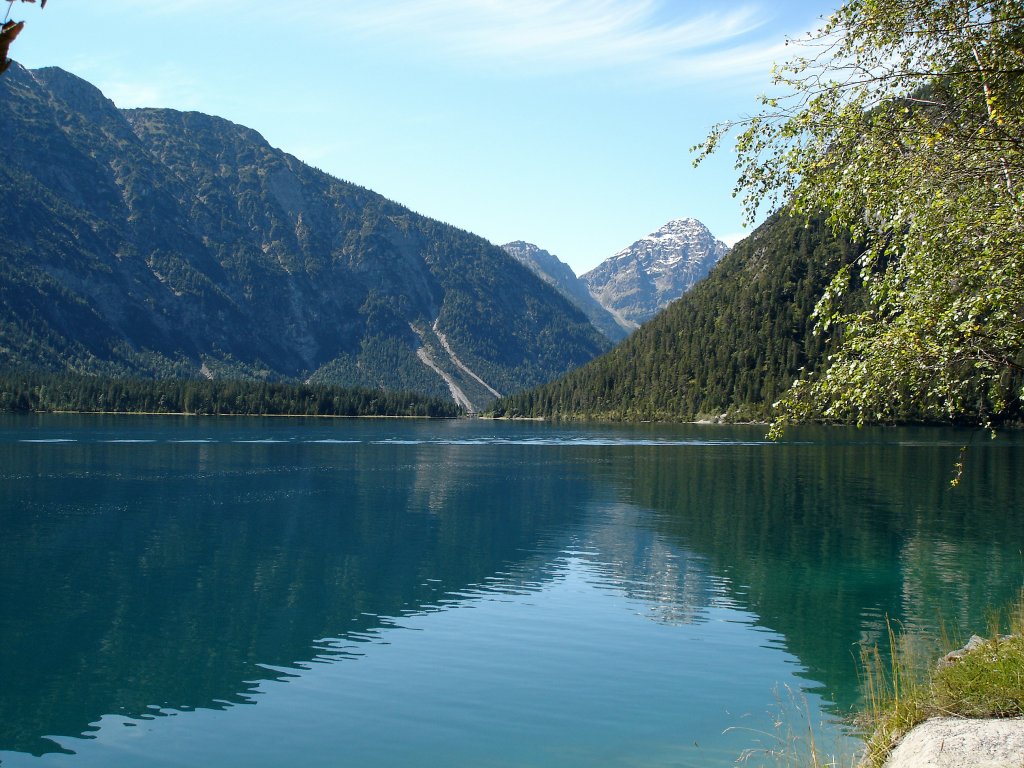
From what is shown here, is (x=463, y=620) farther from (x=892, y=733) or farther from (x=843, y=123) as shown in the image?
(x=843, y=123)

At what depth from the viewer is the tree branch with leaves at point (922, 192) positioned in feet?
51.6

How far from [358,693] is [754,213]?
1635 cm

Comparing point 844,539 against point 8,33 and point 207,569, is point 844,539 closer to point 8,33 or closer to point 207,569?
point 207,569

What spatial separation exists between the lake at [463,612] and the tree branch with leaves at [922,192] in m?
2.24

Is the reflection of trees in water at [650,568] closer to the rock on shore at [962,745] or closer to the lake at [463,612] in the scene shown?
the lake at [463,612]

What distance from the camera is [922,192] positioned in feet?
52.4

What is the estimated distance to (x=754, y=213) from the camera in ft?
65.5

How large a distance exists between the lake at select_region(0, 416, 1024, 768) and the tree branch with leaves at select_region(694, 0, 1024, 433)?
2242 millimetres

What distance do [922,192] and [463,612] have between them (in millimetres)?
23880

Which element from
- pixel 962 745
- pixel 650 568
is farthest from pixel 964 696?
pixel 650 568

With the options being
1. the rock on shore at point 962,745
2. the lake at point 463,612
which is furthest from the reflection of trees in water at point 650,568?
the rock on shore at point 962,745

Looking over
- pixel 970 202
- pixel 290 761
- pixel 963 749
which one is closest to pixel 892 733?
pixel 963 749

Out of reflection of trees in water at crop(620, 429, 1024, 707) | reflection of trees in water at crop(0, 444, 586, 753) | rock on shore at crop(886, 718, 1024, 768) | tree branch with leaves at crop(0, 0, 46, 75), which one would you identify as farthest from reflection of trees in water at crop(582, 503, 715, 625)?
tree branch with leaves at crop(0, 0, 46, 75)

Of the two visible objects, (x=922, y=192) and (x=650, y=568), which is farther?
(x=650, y=568)
